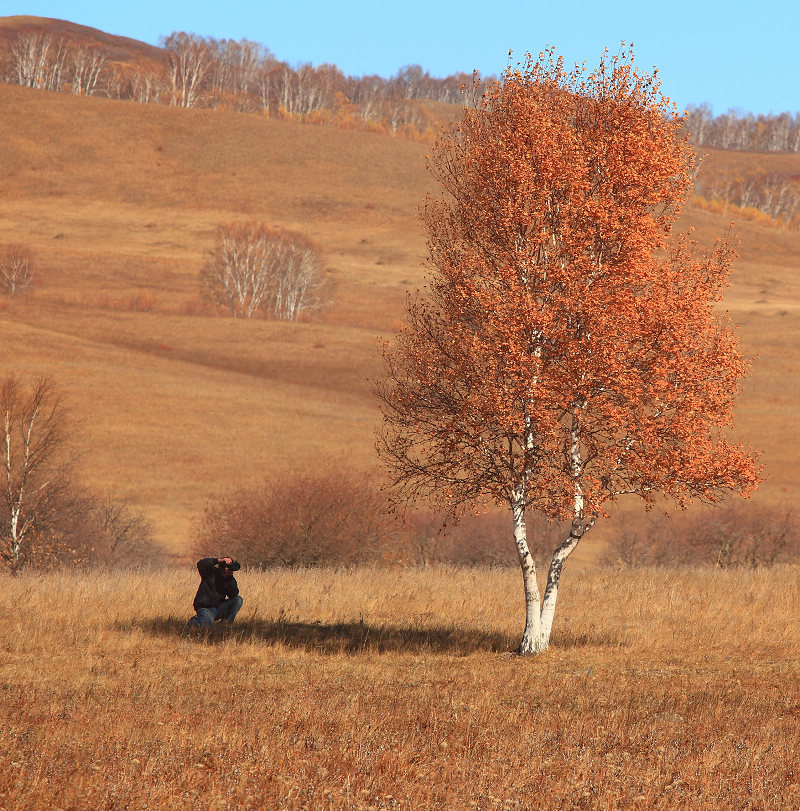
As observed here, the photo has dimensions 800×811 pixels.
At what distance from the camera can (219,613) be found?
51.4 ft

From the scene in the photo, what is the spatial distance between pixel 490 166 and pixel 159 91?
7054 inches

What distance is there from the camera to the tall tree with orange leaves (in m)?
14.1

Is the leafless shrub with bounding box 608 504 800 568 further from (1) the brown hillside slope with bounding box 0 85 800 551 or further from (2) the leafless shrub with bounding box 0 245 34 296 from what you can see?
(2) the leafless shrub with bounding box 0 245 34 296

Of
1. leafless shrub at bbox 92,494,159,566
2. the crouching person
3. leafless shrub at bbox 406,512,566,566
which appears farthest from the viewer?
leafless shrub at bbox 406,512,566,566

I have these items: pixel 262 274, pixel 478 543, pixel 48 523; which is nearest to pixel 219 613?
pixel 48 523

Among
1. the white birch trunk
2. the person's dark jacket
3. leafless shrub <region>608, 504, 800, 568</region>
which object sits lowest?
leafless shrub <region>608, 504, 800, 568</region>

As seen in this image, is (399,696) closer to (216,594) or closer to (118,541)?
(216,594)

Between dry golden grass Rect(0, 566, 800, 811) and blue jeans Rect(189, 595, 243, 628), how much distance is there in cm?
22

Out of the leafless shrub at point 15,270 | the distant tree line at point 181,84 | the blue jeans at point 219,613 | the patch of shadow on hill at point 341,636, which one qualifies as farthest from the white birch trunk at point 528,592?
the distant tree line at point 181,84

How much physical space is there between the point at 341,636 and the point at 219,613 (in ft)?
6.54

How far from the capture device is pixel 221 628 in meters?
15.3

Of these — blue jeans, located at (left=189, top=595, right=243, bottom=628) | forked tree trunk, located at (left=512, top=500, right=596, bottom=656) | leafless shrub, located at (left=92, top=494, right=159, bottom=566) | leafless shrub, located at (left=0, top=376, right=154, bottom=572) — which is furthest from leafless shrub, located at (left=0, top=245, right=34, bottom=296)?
forked tree trunk, located at (left=512, top=500, right=596, bottom=656)

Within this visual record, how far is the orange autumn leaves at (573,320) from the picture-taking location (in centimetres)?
1407

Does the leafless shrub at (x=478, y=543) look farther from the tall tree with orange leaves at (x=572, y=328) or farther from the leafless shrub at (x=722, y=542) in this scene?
the tall tree with orange leaves at (x=572, y=328)
